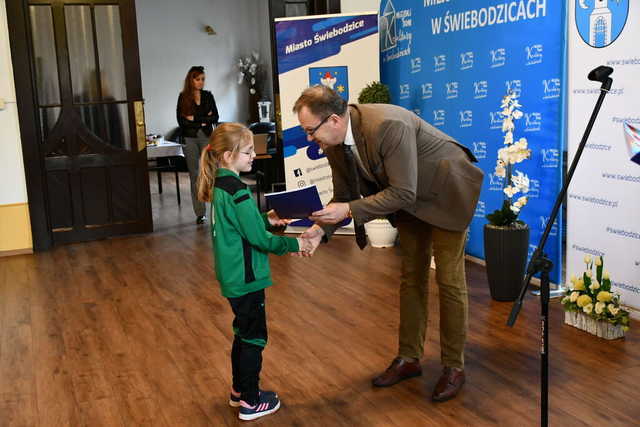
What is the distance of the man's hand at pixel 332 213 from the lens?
289 centimetres

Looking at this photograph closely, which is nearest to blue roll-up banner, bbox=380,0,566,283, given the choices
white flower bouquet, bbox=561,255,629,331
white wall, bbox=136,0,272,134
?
white flower bouquet, bbox=561,255,629,331

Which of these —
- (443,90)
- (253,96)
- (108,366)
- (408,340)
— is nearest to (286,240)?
(408,340)

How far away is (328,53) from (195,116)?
66.8 inches

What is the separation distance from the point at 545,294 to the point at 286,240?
107cm

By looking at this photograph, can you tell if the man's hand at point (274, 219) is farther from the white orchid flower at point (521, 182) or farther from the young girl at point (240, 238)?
the white orchid flower at point (521, 182)

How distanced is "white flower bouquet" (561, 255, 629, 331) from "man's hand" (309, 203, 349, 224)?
5.55ft

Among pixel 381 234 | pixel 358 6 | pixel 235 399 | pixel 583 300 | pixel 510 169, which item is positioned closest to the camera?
pixel 235 399

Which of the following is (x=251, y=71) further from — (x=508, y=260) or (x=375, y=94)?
(x=508, y=260)

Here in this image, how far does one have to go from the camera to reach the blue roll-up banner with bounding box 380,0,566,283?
15.1 ft

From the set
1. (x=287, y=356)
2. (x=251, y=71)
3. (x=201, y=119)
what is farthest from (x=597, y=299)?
(x=251, y=71)

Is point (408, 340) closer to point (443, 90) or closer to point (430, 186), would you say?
point (430, 186)

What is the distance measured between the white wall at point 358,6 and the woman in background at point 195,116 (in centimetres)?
161

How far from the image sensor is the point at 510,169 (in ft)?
15.2

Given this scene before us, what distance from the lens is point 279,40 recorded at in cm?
661
